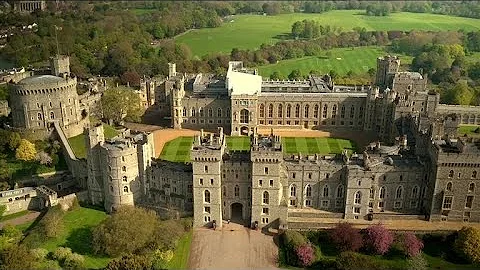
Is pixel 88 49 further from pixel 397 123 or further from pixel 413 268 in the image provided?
pixel 413 268

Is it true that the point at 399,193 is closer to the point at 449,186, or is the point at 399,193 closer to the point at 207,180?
the point at 449,186

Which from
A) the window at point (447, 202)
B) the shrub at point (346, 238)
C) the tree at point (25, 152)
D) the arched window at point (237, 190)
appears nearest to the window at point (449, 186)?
the window at point (447, 202)

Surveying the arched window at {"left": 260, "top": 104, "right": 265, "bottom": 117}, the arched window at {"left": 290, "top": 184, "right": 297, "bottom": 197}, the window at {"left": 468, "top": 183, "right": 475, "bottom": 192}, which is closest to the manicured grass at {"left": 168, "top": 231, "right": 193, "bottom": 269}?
the arched window at {"left": 290, "top": 184, "right": 297, "bottom": 197}

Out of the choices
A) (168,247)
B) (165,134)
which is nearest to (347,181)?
(168,247)

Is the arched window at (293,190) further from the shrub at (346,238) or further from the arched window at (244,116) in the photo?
the arched window at (244,116)

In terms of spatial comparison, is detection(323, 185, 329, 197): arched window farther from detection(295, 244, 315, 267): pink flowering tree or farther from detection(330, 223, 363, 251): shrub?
detection(295, 244, 315, 267): pink flowering tree

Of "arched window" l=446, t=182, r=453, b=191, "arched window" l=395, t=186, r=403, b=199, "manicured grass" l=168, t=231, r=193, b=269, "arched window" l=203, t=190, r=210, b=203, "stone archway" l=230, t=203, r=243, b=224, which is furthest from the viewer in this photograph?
"stone archway" l=230, t=203, r=243, b=224
